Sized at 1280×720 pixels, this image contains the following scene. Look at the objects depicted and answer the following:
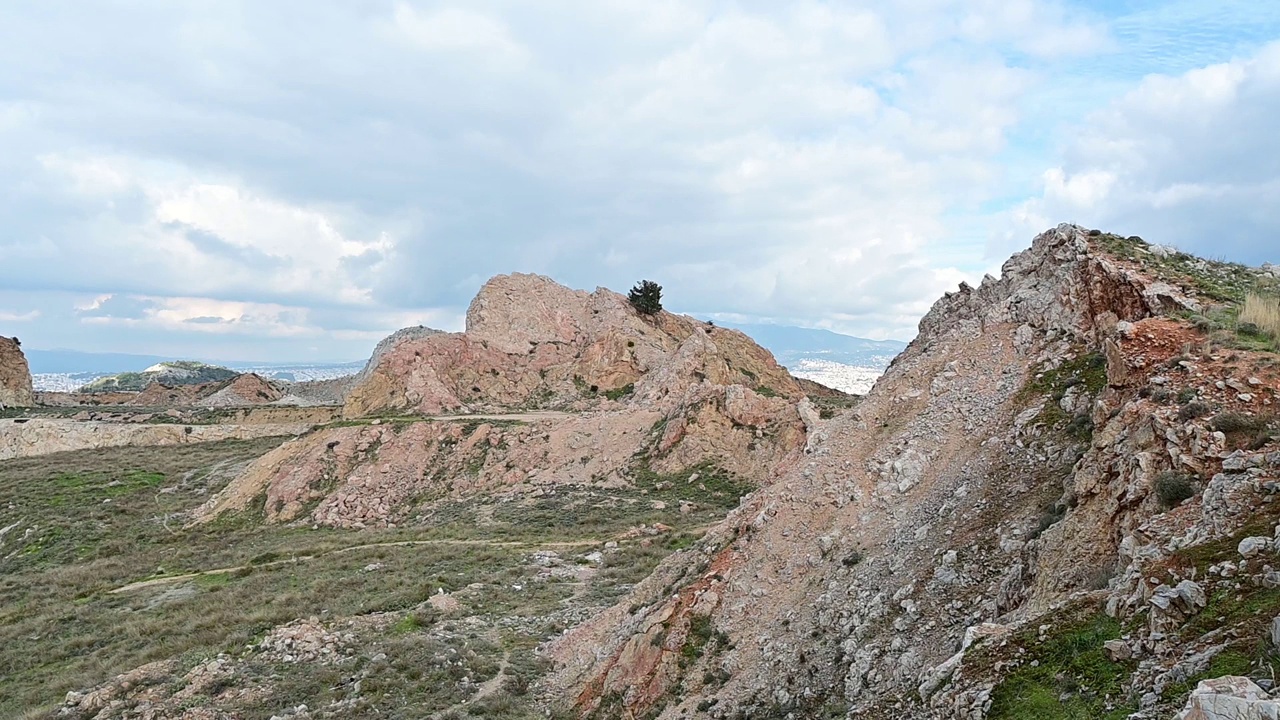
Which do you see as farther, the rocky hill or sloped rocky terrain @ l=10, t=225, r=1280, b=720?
the rocky hill

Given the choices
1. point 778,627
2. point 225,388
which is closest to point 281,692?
point 778,627

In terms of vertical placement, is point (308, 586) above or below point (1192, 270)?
below

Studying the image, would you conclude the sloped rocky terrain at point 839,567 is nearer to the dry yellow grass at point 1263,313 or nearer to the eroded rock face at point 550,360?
the dry yellow grass at point 1263,313

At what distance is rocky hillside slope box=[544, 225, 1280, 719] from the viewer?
644 cm

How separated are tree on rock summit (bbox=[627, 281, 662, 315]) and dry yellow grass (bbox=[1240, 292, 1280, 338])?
5522cm

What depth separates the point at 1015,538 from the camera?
404 inches

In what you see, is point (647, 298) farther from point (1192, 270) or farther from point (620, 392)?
point (1192, 270)

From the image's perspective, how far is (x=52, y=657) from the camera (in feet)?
66.0

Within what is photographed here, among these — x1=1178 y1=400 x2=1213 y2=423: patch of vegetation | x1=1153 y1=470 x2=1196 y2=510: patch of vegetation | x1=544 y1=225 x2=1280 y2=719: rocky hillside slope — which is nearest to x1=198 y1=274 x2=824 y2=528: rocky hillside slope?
x1=544 y1=225 x2=1280 y2=719: rocky hillside slope

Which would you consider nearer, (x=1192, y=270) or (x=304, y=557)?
(x=1192, y=270)

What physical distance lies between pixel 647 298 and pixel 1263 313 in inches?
2223

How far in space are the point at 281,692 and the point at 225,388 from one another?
8126 cm

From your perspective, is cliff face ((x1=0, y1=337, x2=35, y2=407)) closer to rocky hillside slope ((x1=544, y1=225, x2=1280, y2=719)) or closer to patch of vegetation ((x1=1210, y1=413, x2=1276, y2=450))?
rocky hillside slope ((x1=544, y1=225, x2=1280, y2=719))

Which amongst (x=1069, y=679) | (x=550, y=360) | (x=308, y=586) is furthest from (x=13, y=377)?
(x=1069, y=679)
